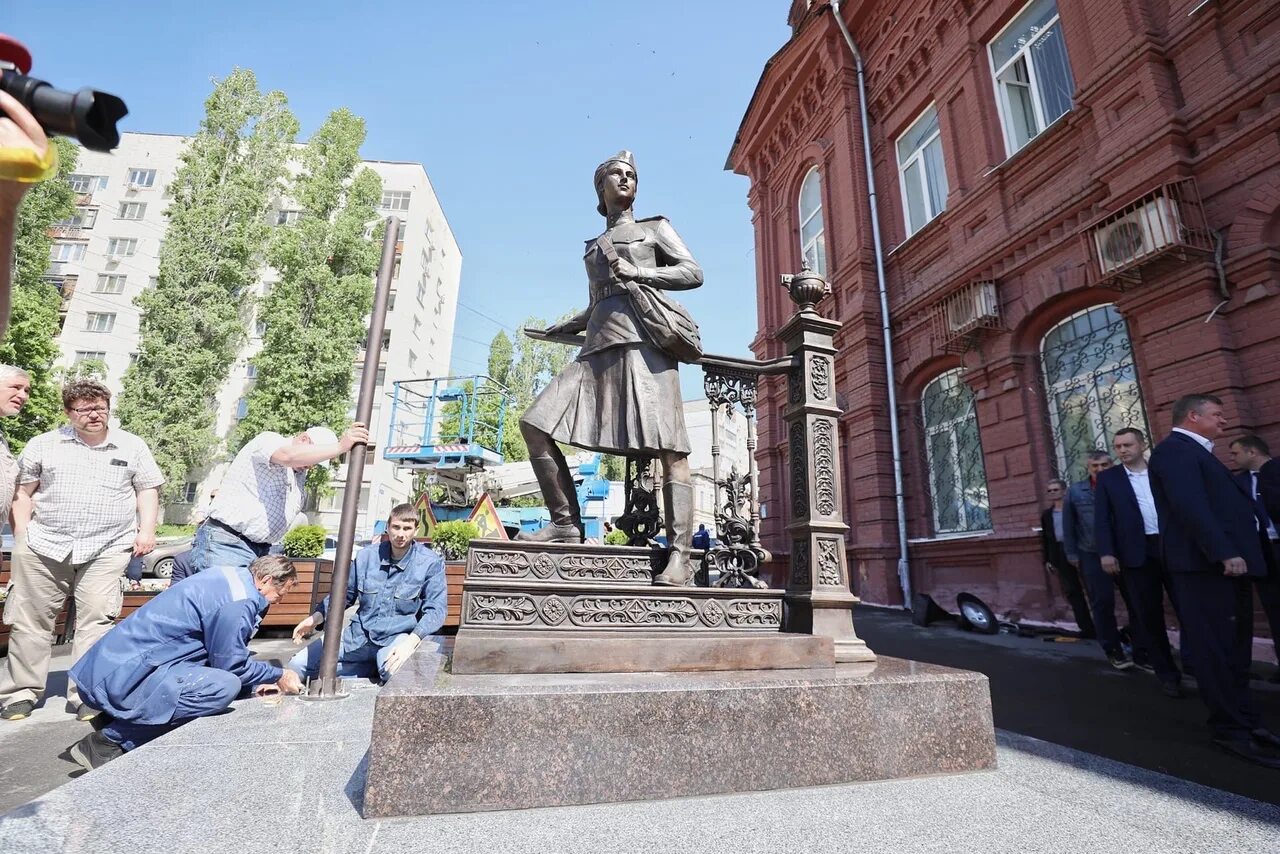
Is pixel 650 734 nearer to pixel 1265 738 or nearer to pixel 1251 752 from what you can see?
pixel 1251 752

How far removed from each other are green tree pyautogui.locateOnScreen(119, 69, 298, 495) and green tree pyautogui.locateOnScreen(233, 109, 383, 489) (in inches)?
48.6

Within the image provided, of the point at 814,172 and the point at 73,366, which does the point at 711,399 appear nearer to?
the point at 814,172

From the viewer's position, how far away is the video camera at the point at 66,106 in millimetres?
878

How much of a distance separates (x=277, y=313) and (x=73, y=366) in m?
11.5

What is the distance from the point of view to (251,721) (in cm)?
257

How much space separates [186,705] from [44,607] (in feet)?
6.37

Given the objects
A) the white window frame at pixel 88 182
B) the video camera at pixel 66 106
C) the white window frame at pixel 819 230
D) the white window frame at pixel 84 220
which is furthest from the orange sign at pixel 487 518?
the white window frame at pixel 88 182

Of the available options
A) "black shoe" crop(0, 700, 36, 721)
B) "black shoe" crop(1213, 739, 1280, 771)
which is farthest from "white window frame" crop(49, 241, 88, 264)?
"black shoe" crop(1213, 739, 1280, 771)

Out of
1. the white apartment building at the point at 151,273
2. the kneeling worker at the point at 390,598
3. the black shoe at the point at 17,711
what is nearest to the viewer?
the black shoe at the point at 17,711

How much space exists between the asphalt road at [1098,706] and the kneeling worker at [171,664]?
4035 millimetres

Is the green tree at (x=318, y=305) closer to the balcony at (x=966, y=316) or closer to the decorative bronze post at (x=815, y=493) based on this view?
the balcony at (x=966, y=316)

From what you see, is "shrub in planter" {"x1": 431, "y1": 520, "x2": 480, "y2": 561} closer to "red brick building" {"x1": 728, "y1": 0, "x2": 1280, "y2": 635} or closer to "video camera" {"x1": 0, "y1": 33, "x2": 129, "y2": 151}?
"red brick building" {"x1": 728, "y1": 0, "x2": 1280, "y2": 635}

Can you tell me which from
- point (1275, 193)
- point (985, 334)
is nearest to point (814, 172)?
point (985, 334)

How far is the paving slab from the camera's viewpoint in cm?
155
